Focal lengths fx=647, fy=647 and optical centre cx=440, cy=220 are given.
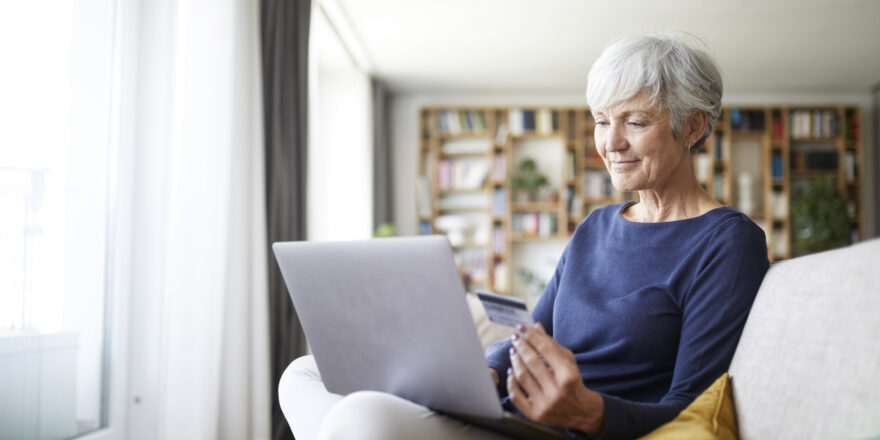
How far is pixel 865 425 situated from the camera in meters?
0.74

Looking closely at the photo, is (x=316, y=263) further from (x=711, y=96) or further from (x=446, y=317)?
(x=711, y=96)

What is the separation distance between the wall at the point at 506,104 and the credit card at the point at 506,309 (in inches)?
242

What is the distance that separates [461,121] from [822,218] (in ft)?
12.3

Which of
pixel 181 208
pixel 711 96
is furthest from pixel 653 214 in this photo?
pixel 181 208

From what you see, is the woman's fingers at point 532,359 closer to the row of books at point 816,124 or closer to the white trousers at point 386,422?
the white trousers at point 386,422

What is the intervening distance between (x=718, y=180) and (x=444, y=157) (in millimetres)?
2911

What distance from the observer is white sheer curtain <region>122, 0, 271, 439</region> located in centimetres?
230

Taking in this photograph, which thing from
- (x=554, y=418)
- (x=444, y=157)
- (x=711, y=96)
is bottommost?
(x=554, y=418)

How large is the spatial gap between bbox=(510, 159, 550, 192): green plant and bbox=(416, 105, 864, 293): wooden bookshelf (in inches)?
4.1

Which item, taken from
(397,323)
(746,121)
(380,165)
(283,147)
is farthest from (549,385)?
(746,121)

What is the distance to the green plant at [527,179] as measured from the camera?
22.0 ft

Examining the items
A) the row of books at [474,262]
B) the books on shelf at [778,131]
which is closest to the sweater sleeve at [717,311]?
the row of books at [474,262]

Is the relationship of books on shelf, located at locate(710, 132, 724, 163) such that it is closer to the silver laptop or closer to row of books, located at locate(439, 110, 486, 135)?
row of books, located at locate(439, 110, 486, 135)

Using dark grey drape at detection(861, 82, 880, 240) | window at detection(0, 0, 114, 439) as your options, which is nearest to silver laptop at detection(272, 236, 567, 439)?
window at detection(0, 0, 114, 439)
